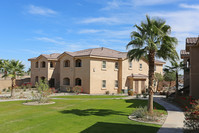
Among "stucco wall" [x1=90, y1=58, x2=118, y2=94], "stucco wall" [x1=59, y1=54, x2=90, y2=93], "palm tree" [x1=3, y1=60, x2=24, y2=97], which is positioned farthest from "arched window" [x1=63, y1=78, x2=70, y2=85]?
"palm tree" [x1=3, y1=60, x2=24, y2=97]

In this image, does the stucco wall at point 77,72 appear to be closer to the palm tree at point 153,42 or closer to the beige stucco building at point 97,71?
the beige stucco building at point 97,71

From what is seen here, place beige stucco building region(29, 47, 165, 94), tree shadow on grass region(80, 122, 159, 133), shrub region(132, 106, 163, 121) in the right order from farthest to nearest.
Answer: beige stucco building region(29, 47, 165, 94) → shrub region(132, 106, 163, 121) → tree shadow on grass region(80, 122, 159, 133)

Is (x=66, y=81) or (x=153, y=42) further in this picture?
(x=66, y=81)

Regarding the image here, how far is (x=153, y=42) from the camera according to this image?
47.5 ft

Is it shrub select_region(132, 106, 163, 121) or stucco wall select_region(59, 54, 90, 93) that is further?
stucco wall select_region(59, 54, 90, 93)

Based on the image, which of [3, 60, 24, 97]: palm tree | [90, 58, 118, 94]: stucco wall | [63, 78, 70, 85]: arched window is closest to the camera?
[3, 60, 24, 97]: palm tree

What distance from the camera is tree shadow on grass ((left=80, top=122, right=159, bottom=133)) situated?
10.7 meters

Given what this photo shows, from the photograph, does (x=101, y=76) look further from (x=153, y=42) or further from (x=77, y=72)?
(x=153, y=42)

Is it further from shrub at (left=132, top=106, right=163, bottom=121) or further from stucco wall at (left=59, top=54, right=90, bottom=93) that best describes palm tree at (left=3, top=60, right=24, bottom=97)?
shrub at (left=132, top=106, right=163, bottom=121)

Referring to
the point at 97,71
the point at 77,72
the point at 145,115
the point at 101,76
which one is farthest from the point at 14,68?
the point at 145,115

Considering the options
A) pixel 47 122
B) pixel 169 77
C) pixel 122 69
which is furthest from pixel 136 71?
pixel 47 122

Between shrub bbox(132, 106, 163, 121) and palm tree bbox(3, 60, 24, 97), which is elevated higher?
palm tree bbox(3, 60, 24, 97)

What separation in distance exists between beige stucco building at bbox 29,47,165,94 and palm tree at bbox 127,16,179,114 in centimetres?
1807

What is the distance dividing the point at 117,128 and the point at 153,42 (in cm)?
696
